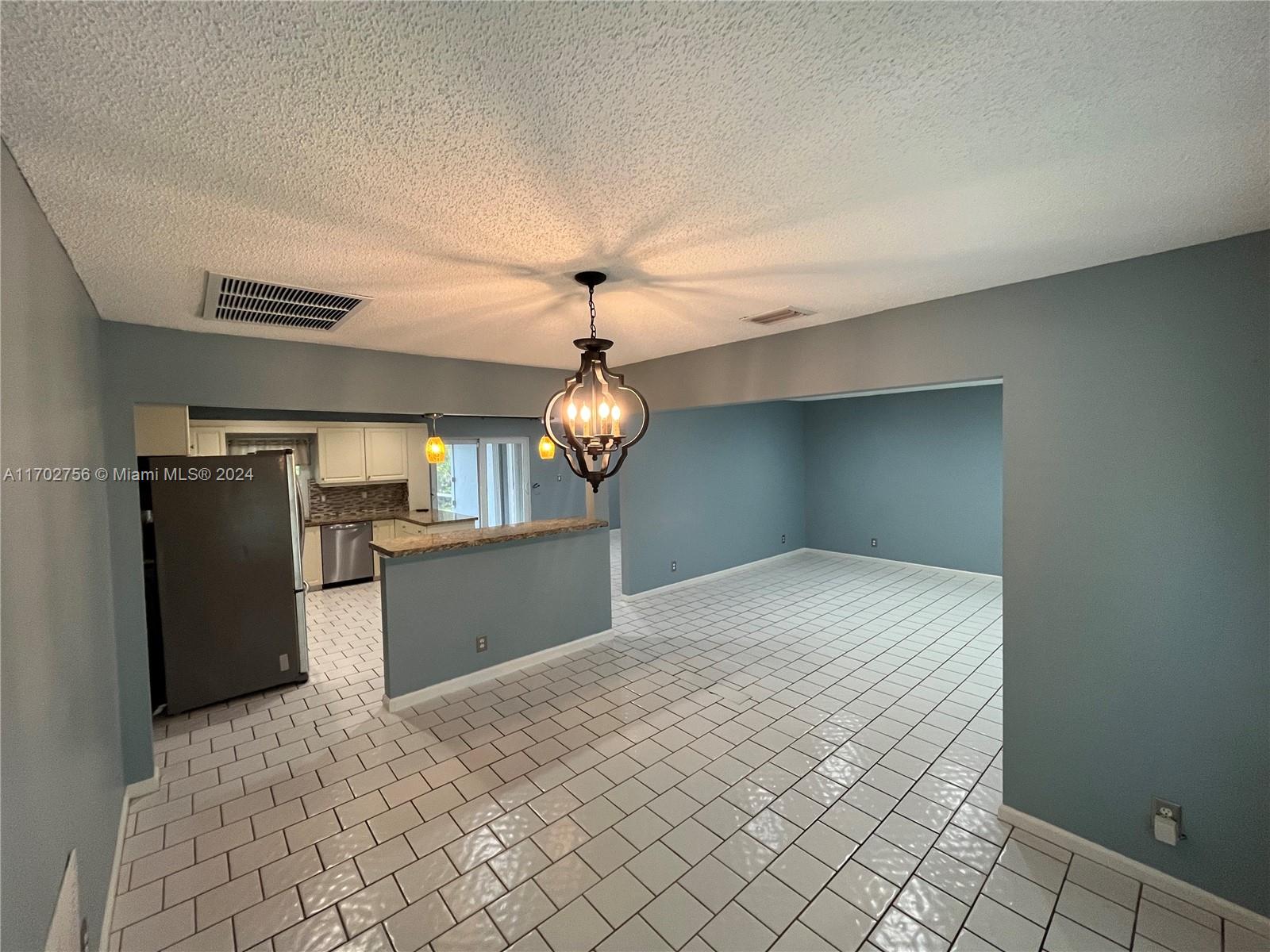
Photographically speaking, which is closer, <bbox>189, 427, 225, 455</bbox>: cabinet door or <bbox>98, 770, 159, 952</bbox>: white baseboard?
<bbox>98, 770, 159, 952</bbox>: white baseboard

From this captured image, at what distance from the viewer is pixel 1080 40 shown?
2.95ft

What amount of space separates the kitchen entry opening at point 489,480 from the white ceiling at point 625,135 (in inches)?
254

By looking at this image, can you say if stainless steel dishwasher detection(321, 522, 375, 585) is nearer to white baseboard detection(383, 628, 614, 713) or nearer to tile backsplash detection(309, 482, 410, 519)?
tile backsplash detection(309, 482, 410, 519)

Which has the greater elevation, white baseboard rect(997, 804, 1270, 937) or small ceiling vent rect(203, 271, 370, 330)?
small ceiling vent rect(203, 271, 370, 330)

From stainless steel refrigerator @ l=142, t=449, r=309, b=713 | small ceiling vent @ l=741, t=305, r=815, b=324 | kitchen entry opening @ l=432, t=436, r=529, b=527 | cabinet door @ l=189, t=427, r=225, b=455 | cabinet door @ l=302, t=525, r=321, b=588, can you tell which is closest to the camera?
small ceiling vent @ l=741, t=305, r=815, b=324

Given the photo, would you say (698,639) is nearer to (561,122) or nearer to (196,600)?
(196,600)

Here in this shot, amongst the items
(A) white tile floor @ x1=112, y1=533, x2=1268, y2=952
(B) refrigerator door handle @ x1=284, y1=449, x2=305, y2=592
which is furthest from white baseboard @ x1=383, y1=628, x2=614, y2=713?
(B) refrigerator door handle @ x1=284, y1=449, x2=305, y2=592

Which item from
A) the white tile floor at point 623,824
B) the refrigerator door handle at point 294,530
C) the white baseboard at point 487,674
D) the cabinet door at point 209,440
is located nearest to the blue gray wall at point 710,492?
the white baseboard at point 487,674

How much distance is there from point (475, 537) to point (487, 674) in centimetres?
101

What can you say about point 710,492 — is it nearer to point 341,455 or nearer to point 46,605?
point 341,455

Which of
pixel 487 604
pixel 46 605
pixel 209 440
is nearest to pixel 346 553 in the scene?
pixel 209 440

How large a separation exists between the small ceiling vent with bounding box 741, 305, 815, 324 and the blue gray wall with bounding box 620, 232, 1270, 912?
66cm

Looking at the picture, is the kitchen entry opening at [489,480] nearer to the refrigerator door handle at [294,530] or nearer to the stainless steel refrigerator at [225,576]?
the refrigerator door handle at [294,530]

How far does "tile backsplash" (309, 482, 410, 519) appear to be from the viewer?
669 centimetres
